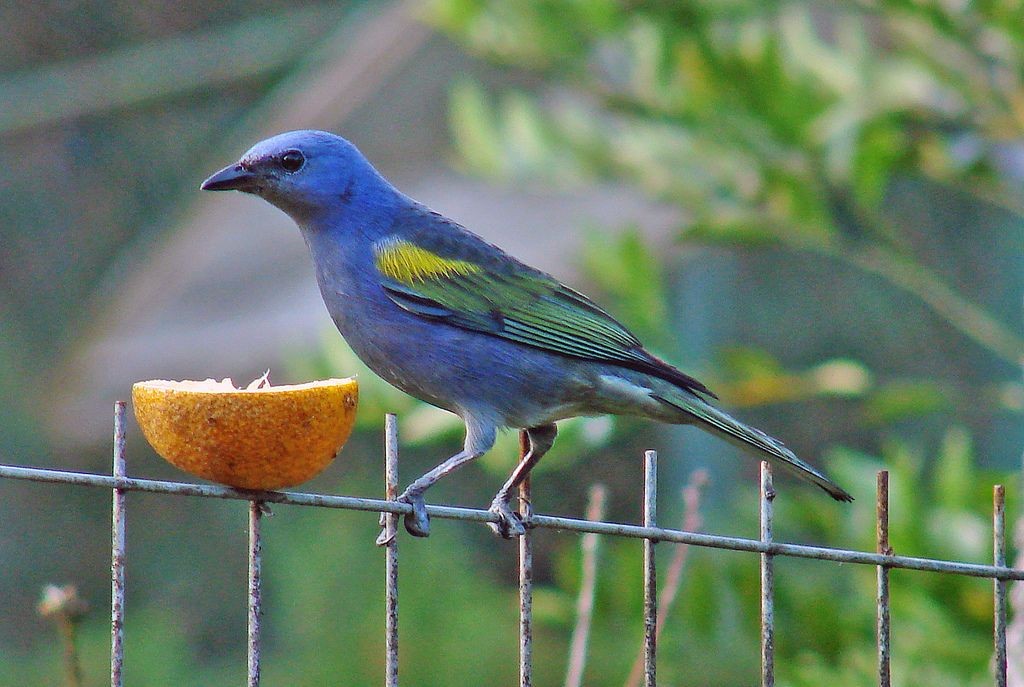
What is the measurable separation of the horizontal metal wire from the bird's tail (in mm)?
224

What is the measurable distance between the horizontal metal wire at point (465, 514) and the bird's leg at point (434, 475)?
0.12 meters

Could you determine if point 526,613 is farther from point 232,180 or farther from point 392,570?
point 232,180

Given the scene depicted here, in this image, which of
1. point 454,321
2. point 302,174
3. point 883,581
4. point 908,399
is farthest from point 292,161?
point 908,399

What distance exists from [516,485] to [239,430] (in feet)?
2.73

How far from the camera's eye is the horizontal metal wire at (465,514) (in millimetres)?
1876

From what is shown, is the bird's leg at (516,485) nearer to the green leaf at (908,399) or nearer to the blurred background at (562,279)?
the blurred background at (562,279)

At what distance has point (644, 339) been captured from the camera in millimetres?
4664

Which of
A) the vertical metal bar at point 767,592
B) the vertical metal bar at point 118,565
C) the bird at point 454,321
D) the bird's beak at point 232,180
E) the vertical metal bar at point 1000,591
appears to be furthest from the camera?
the bird at point 454,321

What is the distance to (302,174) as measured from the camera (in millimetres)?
2990

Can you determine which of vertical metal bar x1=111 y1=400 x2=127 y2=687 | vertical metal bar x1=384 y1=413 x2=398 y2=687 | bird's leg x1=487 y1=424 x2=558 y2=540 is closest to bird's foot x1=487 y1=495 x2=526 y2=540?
bird's leg x1=487 y1=424 x2=558 y2=540

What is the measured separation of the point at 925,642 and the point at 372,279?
2.08 m

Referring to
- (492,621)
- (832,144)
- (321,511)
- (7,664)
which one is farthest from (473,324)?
(7,664)

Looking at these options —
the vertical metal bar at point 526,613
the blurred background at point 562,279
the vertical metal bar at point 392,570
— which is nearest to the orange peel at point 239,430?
the vertical metal bar at point 392,570

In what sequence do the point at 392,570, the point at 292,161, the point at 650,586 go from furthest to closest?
the point at 292,161 → the point at 650,586 → the point at 392,570
